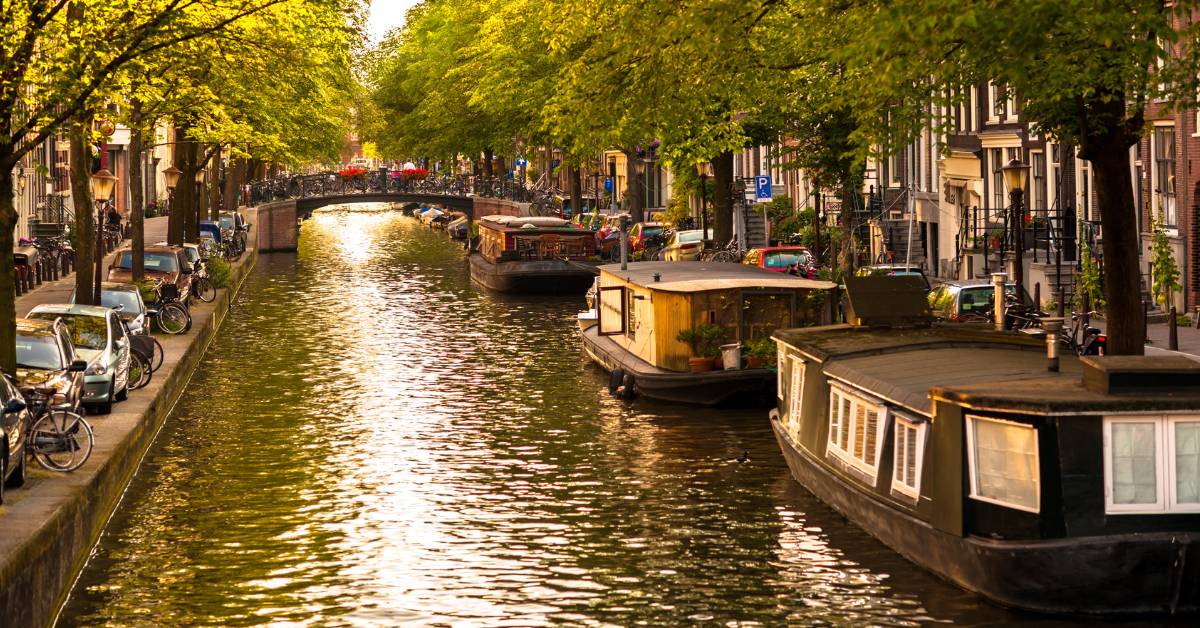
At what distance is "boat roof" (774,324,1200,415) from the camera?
54.2ft

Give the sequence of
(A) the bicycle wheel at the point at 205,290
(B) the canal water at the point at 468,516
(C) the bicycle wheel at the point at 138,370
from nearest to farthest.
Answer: (B) the canal water at the point at 468,516
(C) the bicycle wheel at the point at 138,370
(A) the bicycle wheel at the point at 205,290

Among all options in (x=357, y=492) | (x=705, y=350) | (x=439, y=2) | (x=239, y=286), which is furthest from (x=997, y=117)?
(x=439, y=2)

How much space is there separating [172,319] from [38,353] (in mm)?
15215

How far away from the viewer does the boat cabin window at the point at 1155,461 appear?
16562 mm

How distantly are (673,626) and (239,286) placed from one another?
4713 centimetres

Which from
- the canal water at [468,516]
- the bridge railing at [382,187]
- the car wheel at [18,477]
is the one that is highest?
the bridge railing at [382,187]

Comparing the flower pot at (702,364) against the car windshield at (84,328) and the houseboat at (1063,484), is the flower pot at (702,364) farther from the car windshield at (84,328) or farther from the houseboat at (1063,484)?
the houseboat at (1063,484)

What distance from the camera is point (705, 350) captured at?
106 ft

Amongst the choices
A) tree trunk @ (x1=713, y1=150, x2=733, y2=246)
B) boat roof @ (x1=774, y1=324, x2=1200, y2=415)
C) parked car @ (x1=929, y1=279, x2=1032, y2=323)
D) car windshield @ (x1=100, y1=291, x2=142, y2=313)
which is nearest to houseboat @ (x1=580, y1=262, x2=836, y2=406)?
parked car @ (x1=929, y1=279, x2=1032, y2=323)

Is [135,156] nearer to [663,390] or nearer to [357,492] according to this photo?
[663,390]

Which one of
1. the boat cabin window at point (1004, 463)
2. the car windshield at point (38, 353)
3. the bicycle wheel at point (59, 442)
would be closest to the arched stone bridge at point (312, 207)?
the car windshield at point (38, 353)

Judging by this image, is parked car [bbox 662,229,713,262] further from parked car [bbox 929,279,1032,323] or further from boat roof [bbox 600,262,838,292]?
parked car [bbox 929,279,1032,323]

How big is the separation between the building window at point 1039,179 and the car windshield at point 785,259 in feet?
19.5

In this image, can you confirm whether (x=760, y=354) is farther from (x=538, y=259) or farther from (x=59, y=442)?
(x=538, y=259)
